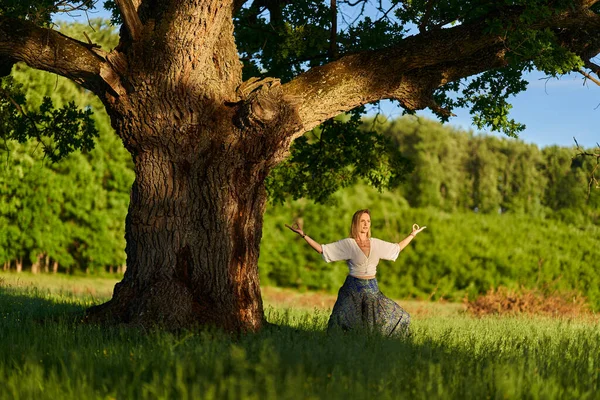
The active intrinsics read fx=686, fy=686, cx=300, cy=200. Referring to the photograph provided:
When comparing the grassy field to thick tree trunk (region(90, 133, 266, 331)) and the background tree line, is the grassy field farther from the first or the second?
the background tree line

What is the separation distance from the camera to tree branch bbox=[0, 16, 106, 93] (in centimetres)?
891

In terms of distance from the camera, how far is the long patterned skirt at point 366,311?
883 centimetres

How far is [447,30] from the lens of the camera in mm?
9531

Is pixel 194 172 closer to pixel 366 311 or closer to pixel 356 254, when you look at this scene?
pixel 356 254

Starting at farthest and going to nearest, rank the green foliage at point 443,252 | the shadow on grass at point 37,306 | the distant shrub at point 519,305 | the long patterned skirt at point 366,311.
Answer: the green foliage at point 443,252 < the distant shrub at point 519,305 < the shadow on grass at point 37,306 < the long patterned skirt at point 366,311

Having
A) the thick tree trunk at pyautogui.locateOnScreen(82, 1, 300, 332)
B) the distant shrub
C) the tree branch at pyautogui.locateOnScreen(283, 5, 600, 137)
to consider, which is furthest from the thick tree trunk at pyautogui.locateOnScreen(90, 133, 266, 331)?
the distant shrub

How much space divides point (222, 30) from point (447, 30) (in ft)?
10.2

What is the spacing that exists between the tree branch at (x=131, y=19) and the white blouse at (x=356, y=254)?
3703mm

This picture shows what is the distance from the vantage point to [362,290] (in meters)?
8.98

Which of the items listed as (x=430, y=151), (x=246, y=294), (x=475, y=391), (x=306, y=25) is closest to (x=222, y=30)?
(x=306, y=25)

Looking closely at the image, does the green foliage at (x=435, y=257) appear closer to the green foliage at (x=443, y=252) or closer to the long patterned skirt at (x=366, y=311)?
the green foliage at (x=443, y=252)

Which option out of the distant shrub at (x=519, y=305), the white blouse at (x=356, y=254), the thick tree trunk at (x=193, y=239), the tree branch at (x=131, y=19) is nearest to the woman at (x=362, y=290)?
the white blouse at (x=356, y=254)

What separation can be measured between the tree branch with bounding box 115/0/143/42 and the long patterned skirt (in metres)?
4.34

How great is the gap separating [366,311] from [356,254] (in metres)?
0.75
